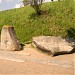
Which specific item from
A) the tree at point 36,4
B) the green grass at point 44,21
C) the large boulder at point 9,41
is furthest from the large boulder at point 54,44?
the tree at point 36,4

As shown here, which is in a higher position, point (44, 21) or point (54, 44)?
point (44, 21)

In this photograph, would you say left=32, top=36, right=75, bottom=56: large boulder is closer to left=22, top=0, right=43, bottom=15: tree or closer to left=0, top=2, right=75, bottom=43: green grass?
left=0, top=2, right=75, bottom=43: green grass

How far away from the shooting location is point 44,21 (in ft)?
57.4

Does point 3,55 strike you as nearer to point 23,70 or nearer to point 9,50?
point 9,50

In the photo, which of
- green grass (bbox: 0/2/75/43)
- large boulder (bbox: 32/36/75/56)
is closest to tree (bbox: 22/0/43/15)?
green grass (bbox: 0/2/75/43)

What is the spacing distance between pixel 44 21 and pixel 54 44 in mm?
5718

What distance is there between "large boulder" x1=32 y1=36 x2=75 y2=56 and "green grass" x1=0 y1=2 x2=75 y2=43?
3112 millimetres

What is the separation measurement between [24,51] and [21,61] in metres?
2.21

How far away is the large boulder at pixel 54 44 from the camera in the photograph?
11.5 m

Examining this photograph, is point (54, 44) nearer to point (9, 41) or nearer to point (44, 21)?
point (9, 41)

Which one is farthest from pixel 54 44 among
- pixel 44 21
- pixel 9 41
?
pixel 44 21

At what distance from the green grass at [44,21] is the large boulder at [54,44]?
3.11 meters

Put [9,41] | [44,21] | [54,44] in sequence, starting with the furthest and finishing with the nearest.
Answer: [44,21]
[9,41]
[54,44]

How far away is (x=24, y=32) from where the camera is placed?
16.8 m
